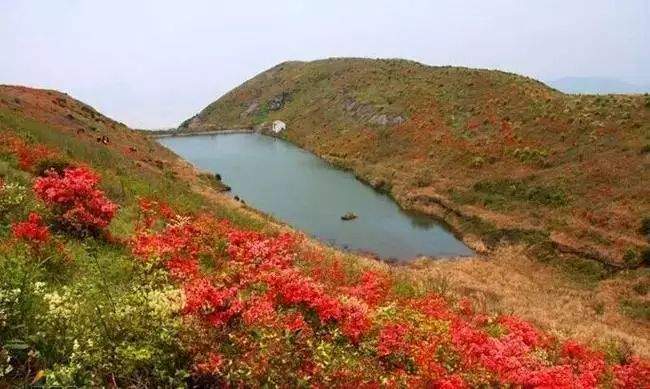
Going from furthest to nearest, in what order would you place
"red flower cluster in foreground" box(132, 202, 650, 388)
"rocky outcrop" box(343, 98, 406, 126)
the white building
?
1. the white building
2. "rocky outcrop" box(343, 98, 406, 126)
3. "red flower cluster in foreground" box(132, 202, 650, 388)

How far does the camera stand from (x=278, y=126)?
103 m

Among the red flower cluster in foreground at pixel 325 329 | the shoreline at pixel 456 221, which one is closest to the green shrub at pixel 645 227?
the shoreline at pixel 456 221

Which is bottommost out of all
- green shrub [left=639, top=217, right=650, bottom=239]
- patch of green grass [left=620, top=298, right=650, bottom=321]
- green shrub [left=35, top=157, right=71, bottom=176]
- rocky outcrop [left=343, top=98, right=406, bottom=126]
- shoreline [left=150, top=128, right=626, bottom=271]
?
patch of green grass [left=620, top=298, right=650, bottom=321]

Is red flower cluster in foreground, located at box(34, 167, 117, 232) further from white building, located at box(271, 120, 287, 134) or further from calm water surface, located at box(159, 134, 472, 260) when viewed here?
white building, located at box(271, 120, 287, 134)

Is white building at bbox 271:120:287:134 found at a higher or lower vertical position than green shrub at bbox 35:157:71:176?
higher

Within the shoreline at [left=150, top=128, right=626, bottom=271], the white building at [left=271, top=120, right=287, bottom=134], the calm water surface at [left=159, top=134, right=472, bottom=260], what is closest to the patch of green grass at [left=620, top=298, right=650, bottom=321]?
the shoreline at [left=150, top=128, right=626, bottom=271]

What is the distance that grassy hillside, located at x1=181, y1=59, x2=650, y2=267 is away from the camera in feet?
135

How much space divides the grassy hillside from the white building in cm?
215

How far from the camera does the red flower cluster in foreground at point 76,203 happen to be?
15.3 metres

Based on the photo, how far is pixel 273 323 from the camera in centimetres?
1103

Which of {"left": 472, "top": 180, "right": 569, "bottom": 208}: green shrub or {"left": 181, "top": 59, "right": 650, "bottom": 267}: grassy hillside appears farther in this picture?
{"left": 472, "top": 180, "right": 569, "bottom": 208}: green shrub

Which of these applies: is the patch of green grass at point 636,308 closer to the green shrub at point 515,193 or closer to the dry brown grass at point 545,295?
the dry brown grass at point 545,295

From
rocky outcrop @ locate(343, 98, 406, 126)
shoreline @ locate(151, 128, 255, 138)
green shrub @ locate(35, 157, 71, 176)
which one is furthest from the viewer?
shoreline @ locate(151, 128, 255, 138)

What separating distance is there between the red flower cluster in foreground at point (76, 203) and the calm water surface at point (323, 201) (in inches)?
1047
